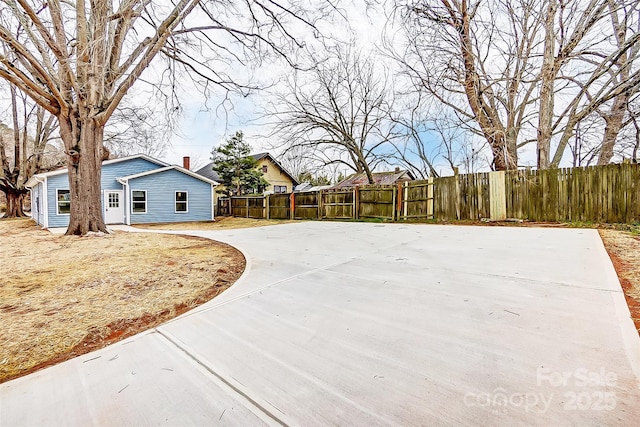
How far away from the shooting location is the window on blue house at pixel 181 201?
49.9 ft

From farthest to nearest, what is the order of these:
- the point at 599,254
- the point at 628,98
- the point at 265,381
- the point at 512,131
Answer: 1. the point at 512,131
2. the point at 628,98
3. the point at 599,254
4. the point at 265,381

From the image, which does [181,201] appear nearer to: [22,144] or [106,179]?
[106,179]

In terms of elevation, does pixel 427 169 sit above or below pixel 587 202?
above

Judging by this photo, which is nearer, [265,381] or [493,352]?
[265,381]

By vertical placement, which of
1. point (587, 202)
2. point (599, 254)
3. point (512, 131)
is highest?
point (512, 131)

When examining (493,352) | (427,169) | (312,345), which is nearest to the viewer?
(493,352)

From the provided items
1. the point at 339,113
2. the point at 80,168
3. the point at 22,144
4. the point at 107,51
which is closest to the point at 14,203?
the point at 22,144

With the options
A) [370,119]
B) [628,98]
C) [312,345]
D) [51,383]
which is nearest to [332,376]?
[312,345]

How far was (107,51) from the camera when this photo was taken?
21.1ft

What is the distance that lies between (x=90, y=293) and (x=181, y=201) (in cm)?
1331

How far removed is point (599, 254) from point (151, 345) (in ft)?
17.2

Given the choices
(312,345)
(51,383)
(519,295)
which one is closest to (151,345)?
(51,383)

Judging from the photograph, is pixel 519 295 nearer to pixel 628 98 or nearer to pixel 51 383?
pixel 51 383

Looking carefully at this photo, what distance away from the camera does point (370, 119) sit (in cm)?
1602
